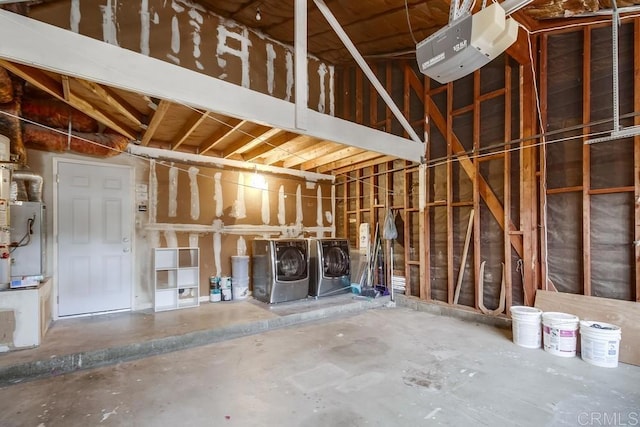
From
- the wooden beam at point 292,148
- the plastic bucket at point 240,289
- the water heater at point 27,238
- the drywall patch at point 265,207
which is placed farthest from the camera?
the drywall patch at point 265,207

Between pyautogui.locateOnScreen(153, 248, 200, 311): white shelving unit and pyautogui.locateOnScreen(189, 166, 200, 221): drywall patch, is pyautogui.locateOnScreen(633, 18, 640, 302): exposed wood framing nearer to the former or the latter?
pyautogui.locateOnScreen(153, 248, 200, 311): white shelving unit

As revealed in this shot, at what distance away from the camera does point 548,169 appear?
3801 millimetres

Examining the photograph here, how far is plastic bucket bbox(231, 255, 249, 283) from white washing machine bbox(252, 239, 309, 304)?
160mm

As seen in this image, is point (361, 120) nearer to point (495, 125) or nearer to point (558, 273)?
point (495, 125)

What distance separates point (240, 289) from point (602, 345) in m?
4.39

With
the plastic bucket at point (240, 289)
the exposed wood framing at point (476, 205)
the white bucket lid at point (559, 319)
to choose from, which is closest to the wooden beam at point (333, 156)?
the exposed wood framing at point (476, 205)

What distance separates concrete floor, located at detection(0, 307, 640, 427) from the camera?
2.17 metres

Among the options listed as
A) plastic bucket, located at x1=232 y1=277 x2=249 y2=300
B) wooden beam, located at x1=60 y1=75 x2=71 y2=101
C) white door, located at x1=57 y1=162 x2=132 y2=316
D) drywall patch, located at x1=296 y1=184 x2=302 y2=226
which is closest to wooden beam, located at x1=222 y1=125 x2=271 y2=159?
white door, located at x1=57 y1=162 x2=132 y2=316

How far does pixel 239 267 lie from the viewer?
5.26 metres

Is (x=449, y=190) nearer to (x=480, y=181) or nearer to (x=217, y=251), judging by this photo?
(x=480, y=181)

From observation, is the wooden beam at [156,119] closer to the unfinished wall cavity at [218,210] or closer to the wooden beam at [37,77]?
the unfinished wall cavity at [218,210]

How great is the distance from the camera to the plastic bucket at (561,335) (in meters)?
3.15

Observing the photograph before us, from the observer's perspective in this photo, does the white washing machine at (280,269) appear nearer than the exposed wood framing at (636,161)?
No

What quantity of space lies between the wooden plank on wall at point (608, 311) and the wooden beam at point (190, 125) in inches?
163
